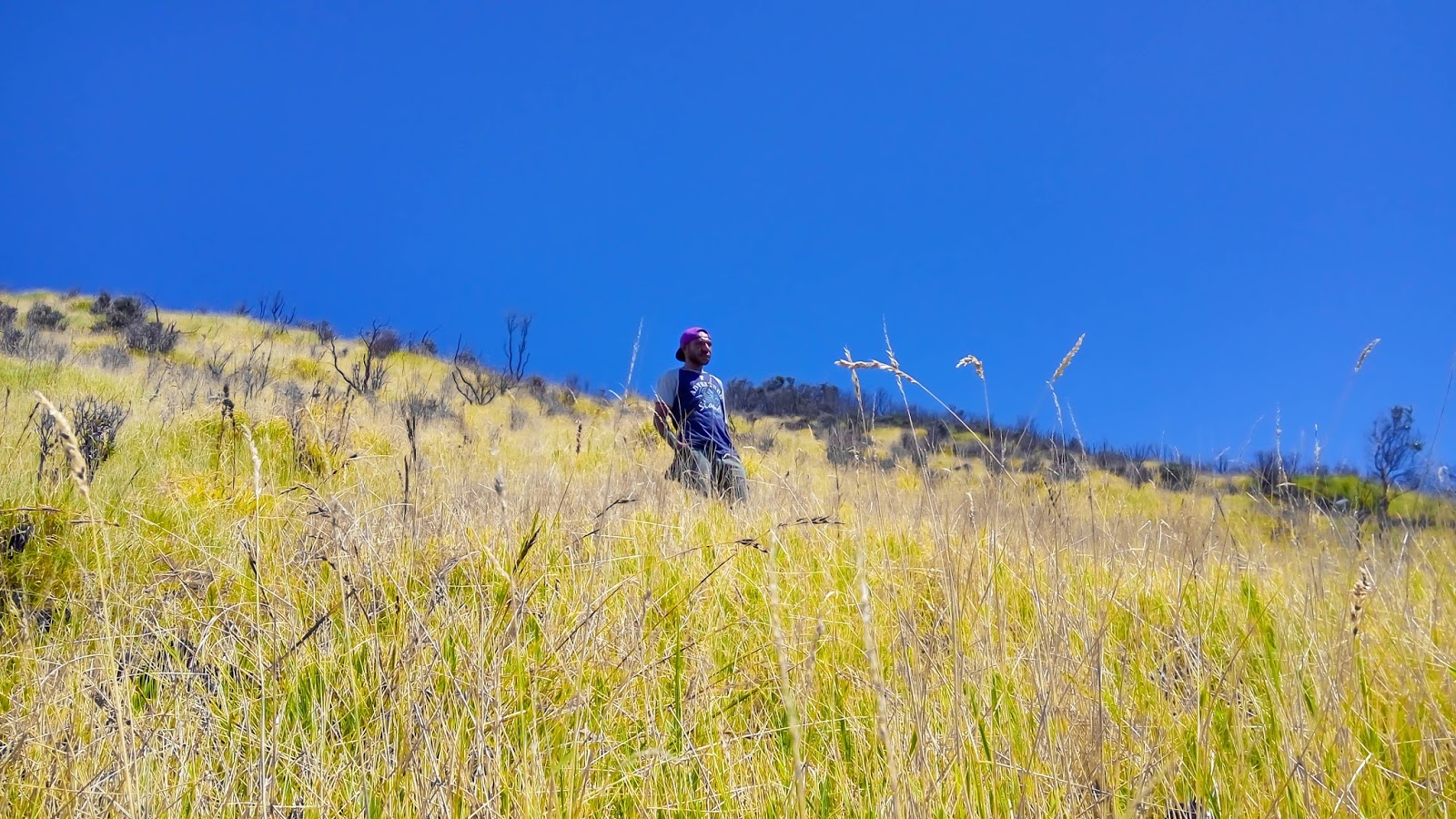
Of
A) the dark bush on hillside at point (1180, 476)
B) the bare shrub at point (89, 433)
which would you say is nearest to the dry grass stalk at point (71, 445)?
the bare shrub at point (89, 433)

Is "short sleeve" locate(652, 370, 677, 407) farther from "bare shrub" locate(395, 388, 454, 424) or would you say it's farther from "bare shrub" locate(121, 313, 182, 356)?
"bare shrub" locate(121, 313, 182, 356)

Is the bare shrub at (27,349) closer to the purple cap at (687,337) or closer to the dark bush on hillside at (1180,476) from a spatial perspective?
the purple cap at (687,337)

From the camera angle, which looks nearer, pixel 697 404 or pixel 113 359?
pixel 697 404

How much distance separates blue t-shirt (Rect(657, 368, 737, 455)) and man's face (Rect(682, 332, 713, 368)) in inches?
4.2

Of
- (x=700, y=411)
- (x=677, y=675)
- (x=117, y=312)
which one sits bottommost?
(x=677, y=675)

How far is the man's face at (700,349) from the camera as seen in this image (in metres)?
5.80

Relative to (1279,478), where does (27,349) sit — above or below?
above

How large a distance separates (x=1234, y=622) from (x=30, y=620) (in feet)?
12.6

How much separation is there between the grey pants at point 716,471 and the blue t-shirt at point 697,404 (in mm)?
102

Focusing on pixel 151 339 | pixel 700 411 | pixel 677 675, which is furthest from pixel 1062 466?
pixel 151 339

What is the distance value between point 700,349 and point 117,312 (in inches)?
796

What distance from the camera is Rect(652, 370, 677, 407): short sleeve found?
18.8ft

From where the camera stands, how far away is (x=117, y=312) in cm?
1864

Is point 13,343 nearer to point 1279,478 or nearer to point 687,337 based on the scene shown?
point 687,337
